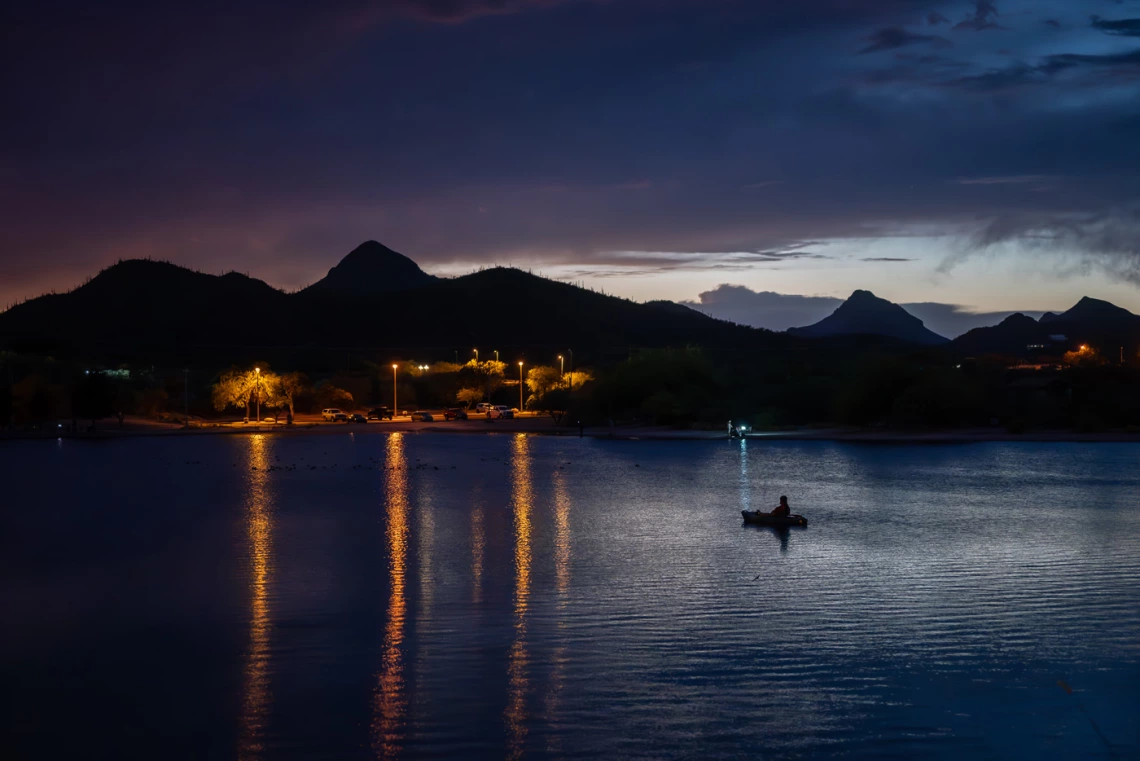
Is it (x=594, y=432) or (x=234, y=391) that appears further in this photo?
(x=234, y=391)

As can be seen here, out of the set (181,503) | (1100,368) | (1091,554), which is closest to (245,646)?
(1091,554)

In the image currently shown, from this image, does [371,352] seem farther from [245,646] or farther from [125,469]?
[245,646]

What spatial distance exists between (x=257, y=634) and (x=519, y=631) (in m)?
3.94

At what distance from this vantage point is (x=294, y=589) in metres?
18.6

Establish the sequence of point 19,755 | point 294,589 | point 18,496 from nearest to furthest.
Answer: point 19,755 < point 294,589 < point 18,496

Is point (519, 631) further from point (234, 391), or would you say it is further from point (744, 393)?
point (234, 391)

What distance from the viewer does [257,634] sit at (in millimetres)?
15148

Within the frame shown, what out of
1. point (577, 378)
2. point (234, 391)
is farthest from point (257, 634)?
point (577, 378)

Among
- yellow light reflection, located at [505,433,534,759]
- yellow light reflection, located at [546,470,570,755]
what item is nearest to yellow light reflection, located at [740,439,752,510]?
yellow light reflection, located at [546,470,570,755]

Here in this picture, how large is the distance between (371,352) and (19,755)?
126 meters

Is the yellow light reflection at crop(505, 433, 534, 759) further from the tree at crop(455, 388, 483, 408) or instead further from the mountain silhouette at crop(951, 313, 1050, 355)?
the mountain silhouette at crop(951, 313, 1050, 355)

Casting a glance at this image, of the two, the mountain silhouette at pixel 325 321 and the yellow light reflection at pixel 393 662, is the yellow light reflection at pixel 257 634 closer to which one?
the yellow light reflection at pixel 393 662

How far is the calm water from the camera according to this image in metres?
11.0

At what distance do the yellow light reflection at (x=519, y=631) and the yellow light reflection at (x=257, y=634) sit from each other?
2.67 m
